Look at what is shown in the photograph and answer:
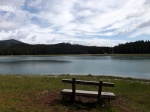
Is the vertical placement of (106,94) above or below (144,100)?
above

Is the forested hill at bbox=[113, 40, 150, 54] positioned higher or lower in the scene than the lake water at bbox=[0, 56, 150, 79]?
higher

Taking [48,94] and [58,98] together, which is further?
[48,94]

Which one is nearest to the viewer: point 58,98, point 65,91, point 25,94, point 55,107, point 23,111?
point 23,111

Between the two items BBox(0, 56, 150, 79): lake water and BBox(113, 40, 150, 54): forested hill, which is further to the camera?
BBox(113, 40, 150, 54): forested hill

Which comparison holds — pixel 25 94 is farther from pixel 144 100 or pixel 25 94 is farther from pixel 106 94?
pixel 144 100

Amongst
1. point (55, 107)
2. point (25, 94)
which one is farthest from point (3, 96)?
point (55, 107)

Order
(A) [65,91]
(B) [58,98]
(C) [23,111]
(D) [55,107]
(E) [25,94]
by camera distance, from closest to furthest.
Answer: (C) [23,111]
(D) [55,107]
(A) [65,91]
(B) [58,98]
(E) [25,94]

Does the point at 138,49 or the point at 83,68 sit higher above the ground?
the point at 138,49

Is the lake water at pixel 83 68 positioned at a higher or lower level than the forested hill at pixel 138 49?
lower

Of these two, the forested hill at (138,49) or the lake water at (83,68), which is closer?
the lake water at (83,68)

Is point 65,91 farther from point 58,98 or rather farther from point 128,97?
point 128,97

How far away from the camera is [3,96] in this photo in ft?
40.0

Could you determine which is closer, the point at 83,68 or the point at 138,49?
the point at 83,68

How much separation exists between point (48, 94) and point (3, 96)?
103 inches
